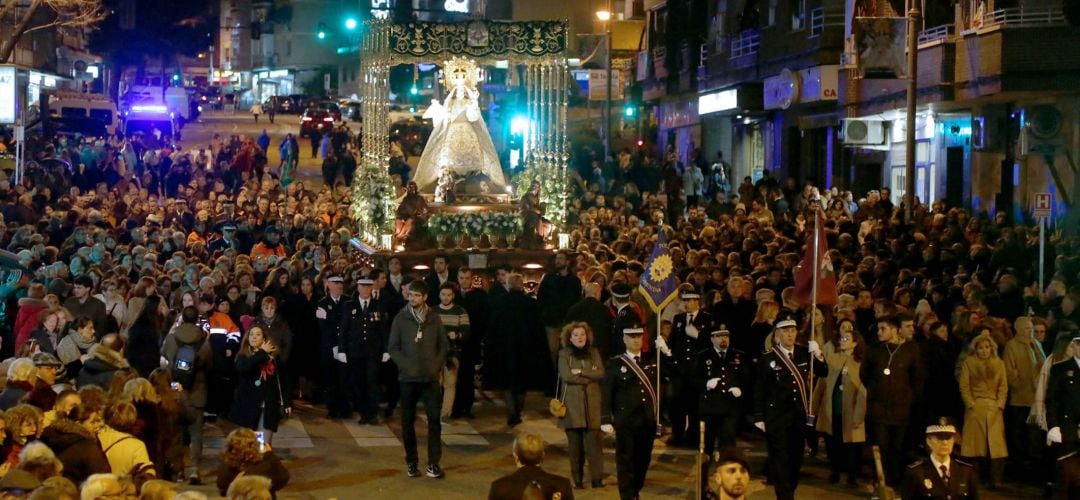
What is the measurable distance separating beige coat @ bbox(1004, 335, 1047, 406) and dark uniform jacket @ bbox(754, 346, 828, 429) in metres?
2.13

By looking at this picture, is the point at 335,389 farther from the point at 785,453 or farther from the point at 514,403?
the point at 785,453

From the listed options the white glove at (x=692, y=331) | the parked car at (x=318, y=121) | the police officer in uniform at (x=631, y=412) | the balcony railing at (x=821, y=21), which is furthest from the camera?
the parked car at (x=318, y=121)

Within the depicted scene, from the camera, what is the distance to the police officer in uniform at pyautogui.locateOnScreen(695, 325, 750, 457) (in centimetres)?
1283

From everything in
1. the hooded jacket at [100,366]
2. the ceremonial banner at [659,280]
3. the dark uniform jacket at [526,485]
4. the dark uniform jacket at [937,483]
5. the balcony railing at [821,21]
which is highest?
the balcony railing at [821,21]

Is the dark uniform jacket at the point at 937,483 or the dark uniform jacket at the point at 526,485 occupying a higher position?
the dark uniform jacket at the point at 526,485

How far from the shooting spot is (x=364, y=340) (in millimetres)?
16094

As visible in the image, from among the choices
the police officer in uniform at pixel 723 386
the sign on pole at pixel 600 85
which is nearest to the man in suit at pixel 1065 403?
the police officer in uniform at pixel 723 386

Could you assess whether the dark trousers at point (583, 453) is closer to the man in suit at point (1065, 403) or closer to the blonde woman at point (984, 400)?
the blonde woman at point (984, 400)

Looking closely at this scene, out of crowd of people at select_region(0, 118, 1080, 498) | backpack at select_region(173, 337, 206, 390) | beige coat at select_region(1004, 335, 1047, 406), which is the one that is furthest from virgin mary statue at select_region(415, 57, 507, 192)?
beige coat at select_region(1004, 335, 1047, 406)

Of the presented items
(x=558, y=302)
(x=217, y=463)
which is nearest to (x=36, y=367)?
(x=217, y=463)

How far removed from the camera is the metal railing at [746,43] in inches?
1548

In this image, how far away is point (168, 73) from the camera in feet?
282

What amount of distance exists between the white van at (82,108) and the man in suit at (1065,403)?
4169 cm

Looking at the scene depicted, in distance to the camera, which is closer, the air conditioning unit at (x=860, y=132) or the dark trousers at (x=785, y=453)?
the dark trousers at (x=785, y=453)
